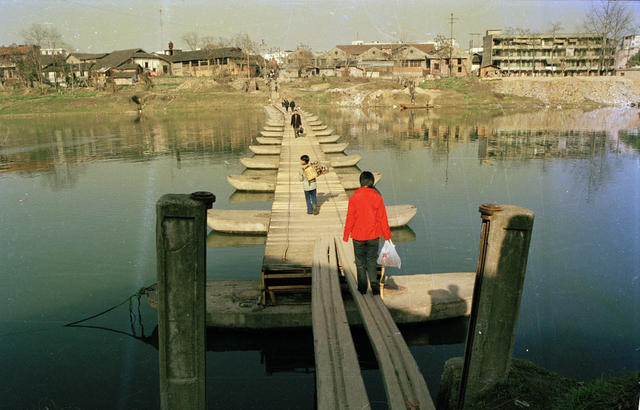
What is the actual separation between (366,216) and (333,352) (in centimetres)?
230

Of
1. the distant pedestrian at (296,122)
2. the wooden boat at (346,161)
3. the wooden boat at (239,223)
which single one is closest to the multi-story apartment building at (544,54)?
the distant pedestrian at (296,122)

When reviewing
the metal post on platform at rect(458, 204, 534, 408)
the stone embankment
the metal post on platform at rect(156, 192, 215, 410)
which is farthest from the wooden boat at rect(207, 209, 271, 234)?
the stone embankment

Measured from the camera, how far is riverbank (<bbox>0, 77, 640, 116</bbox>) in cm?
6831

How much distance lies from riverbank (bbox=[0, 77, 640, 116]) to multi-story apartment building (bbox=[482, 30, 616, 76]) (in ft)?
46.6

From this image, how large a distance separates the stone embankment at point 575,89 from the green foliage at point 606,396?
245ft

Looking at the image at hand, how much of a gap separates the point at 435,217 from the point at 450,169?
925 centimetres

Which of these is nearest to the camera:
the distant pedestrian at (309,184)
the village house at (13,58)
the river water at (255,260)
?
the river water at (255,260)

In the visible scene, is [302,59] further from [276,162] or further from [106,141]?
[276,162]

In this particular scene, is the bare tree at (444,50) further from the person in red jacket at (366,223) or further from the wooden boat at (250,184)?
the person in red jacket at (366,223)

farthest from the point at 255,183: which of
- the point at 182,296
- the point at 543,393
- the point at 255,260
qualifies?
the point at 543,393

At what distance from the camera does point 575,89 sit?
72.8 meters

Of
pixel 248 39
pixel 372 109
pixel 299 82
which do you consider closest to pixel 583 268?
pixel 372 109

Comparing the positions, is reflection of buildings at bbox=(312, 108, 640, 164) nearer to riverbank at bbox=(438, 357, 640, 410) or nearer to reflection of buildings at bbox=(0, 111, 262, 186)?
reflection of buildings at bbox=(0, 111, 262, 186)

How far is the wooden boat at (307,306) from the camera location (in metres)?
8.20
